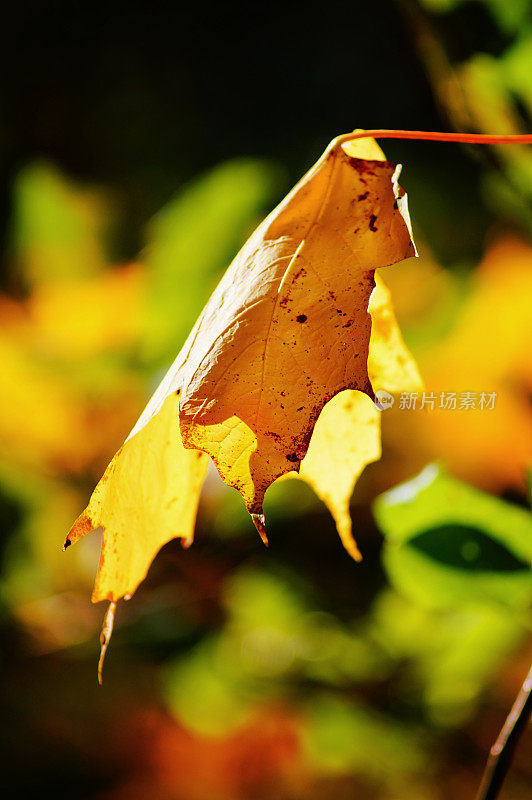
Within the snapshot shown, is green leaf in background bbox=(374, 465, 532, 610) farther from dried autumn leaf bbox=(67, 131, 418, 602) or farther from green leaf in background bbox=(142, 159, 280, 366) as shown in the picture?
green leaf in background bbox=(142, 159, 280, 366)

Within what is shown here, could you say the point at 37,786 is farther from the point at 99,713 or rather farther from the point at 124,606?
the point at 124,606

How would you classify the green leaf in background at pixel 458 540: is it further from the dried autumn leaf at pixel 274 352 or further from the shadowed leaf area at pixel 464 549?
the dried autumn leaf at pixel 274 352

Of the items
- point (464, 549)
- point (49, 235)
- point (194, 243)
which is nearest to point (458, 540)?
point (464, 549)

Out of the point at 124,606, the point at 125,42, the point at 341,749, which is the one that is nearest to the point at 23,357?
the point at 124,606

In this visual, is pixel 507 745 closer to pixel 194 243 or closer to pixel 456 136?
pixel 456 136

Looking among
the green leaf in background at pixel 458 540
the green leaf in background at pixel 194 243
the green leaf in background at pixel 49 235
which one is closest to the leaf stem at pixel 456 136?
the green leaf in background at pixel 458 540
